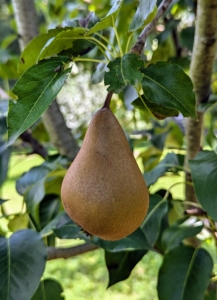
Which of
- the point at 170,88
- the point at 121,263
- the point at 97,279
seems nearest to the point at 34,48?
the point at 170,88

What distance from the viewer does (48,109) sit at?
763 millimetres

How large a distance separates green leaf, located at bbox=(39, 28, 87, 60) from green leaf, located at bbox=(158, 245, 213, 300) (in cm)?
35

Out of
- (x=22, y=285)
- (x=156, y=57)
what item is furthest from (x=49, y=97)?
(x=156, y=57)

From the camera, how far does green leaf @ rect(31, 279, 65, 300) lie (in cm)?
65

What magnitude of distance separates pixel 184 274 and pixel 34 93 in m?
0.38

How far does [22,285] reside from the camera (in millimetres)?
521

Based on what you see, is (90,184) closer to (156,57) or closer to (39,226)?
(39,226)

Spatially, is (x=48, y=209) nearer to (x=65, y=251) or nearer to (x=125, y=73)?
(x=65, y=251)

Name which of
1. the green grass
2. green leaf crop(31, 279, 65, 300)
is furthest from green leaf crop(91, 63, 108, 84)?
the green grass

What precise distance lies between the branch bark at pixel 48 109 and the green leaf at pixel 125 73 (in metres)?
0.43

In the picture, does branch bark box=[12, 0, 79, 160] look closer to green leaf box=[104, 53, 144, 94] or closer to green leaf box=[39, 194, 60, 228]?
green leaf box=[39, 194, 60, 228]

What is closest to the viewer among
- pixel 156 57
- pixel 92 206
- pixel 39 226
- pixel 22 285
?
pixel 92 206

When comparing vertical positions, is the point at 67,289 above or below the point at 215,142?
below

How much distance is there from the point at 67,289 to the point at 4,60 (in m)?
1.26
